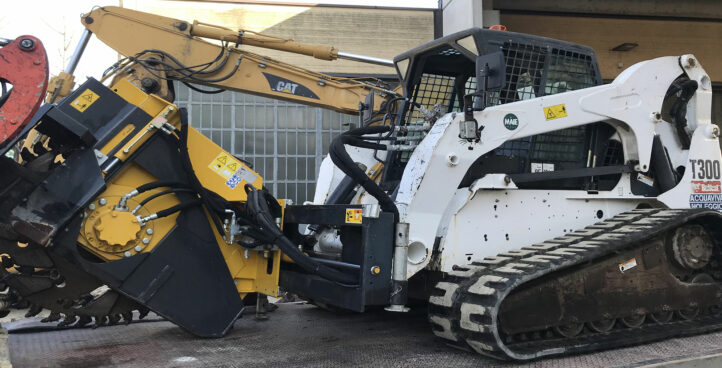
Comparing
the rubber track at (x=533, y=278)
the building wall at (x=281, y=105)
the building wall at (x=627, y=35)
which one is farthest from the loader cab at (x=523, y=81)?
the building wall at (x=627, y=35)

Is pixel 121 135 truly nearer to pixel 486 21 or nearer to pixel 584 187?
pixel 584 187

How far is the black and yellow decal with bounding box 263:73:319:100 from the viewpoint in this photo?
6.75 meters

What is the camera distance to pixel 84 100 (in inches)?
163

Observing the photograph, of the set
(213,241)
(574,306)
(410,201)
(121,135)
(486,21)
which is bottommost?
(574,306)

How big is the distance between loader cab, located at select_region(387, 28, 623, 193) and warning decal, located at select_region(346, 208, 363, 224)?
3.13 feet

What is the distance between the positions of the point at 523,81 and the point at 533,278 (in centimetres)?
186

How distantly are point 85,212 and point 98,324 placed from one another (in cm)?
90

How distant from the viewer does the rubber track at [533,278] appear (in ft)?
12.9

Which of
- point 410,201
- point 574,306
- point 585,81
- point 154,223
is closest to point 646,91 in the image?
point 585,81

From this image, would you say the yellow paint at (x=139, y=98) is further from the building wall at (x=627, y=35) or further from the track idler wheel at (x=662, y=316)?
the building wall at (x=627, y=35)

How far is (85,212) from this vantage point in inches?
157

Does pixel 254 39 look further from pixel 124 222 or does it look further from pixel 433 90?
pixel 124 222

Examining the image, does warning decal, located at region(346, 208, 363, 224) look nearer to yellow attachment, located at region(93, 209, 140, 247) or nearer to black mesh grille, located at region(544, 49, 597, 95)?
yellow attachment, located at region(93, 209, 140, 247)

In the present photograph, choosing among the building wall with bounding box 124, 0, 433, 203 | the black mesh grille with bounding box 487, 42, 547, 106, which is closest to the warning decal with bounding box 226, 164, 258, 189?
the black mesh grille with bounding box 487, 42, 547, 106
